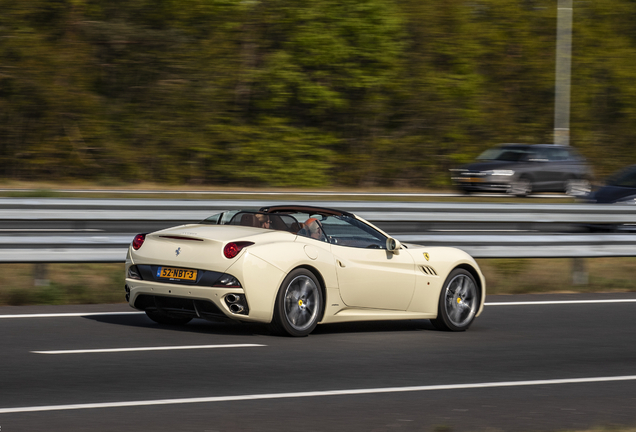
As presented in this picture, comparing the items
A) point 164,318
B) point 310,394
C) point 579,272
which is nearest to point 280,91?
point 579,272

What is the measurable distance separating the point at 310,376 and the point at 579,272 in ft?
24.2

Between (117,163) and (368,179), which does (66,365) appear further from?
(368,179)

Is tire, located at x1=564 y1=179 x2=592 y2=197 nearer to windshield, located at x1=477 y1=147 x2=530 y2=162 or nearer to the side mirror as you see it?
windshield, located at x1=477 y1=147 x2=530 y2=162

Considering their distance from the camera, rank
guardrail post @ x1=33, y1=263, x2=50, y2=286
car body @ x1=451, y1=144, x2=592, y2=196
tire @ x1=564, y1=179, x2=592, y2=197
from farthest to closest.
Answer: tire @ x1=564, y1=179, x2=592, y2=197
car body @ x1=451, y1=144, x2=592, y2=196
guardrail post @ x1=33, y1=263, x2=50, y2=286

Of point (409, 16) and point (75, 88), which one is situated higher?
point (409, 16)

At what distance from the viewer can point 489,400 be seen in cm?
611

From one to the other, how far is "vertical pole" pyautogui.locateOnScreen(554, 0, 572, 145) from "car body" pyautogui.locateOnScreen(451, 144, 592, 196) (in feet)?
21.9

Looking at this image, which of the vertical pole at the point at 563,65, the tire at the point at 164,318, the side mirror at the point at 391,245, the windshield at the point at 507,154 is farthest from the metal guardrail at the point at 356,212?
the vertical pole at the point at 563,65

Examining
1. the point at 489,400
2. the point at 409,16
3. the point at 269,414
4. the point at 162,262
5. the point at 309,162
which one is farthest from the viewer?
the point at 409,16

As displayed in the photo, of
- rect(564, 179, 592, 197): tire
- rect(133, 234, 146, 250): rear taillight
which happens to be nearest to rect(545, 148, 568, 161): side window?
rect(564, 179, 592, 197): tire

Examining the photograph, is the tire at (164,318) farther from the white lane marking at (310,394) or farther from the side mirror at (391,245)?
the white lane marking at (310,394)

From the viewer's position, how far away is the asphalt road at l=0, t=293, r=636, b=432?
17.7 ft

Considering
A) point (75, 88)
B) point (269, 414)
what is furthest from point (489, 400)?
point (75, 88)

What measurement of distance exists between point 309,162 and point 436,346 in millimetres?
25082
